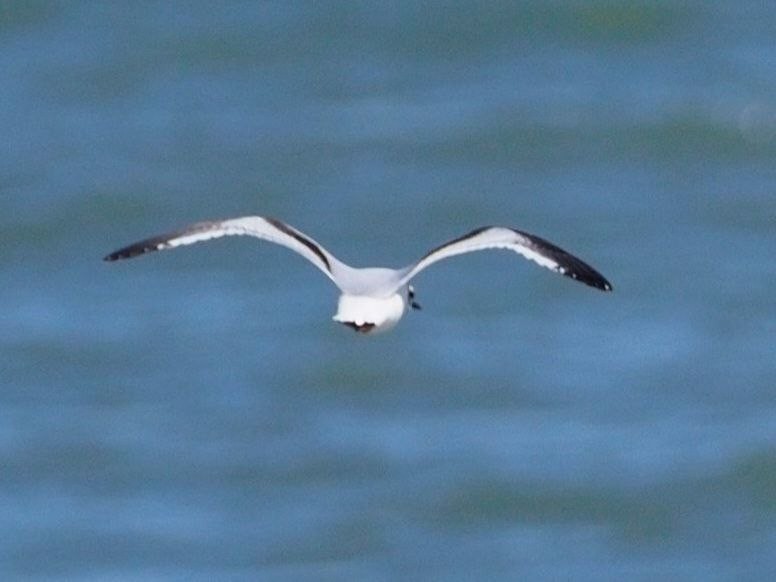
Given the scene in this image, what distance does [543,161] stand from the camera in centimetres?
1984

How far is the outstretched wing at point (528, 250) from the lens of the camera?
8.59 meters

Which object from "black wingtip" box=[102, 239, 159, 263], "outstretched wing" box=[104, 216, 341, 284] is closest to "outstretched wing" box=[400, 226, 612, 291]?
"outstretched wing" box=[104, 216, 341, 284]

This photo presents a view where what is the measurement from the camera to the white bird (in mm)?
8031

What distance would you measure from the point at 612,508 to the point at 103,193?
5837mm

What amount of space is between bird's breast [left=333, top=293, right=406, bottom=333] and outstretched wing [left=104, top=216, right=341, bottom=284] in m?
0.70

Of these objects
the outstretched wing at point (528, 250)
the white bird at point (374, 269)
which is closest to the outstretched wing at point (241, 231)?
the white bird at point (374, 269)

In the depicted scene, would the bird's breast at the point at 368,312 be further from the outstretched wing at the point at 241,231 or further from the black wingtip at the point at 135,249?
the black wingtip at the point at 135,249

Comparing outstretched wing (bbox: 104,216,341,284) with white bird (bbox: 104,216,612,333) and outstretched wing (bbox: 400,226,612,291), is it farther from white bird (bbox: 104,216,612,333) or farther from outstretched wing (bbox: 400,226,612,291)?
outstretched wing (bbox: 400,226,612,291)

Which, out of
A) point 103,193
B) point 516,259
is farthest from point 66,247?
point 516,259

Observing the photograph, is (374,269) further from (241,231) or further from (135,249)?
(135,249)

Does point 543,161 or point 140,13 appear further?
point 140,13

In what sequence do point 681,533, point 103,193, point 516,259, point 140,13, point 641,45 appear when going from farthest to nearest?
point 140,13 < point 641,45 < point 103,193 < point 516,259 < point 681,533

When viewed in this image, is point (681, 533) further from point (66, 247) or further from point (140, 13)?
point (140, 13)

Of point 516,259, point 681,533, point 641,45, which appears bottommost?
point 681,533
